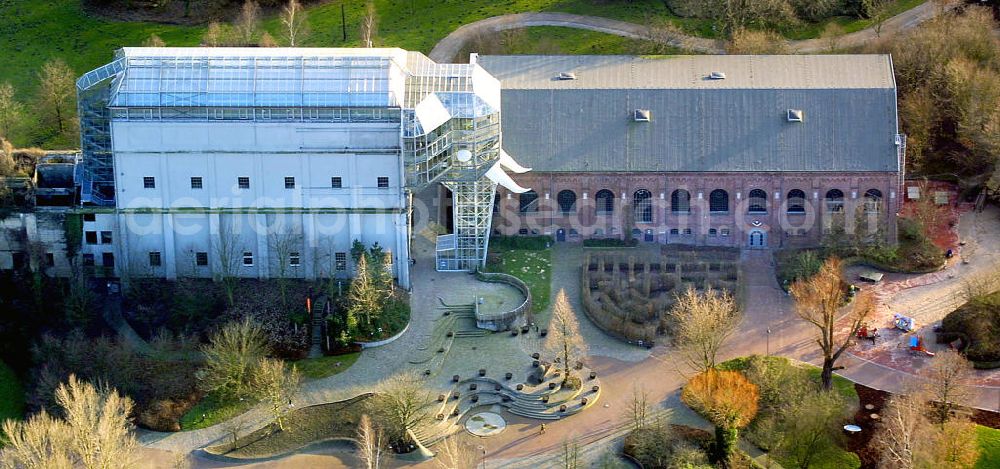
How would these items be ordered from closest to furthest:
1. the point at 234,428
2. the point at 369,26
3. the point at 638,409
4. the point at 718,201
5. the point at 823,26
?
the point at 638,409 < the point at 234,428 < the point at 718,201 < the point at 369,26 < the point at 823,26

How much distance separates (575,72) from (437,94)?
54.9 feet

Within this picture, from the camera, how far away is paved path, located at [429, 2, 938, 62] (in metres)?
152

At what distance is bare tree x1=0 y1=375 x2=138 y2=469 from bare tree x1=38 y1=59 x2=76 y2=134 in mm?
44980

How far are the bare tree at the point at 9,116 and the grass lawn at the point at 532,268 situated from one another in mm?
43505

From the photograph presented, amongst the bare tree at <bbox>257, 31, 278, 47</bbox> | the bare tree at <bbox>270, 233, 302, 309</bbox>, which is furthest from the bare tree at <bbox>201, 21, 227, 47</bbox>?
the bare tree at <bbox>270, 233, 302, 309</bbox>

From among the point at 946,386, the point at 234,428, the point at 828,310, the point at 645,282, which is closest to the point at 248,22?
the point at 645,282

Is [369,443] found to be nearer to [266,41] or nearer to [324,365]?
[324,365]

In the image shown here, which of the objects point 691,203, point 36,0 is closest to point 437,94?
point 691,203

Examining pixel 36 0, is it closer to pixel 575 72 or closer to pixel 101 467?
pixel 575 72

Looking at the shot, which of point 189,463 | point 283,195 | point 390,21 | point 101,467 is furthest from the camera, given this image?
point 390,21

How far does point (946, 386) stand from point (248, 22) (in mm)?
76312

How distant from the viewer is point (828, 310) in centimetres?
10800

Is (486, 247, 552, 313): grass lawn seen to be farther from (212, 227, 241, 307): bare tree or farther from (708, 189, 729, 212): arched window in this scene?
(212, 227, 241, 307): bare tree

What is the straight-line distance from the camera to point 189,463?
104 meters
